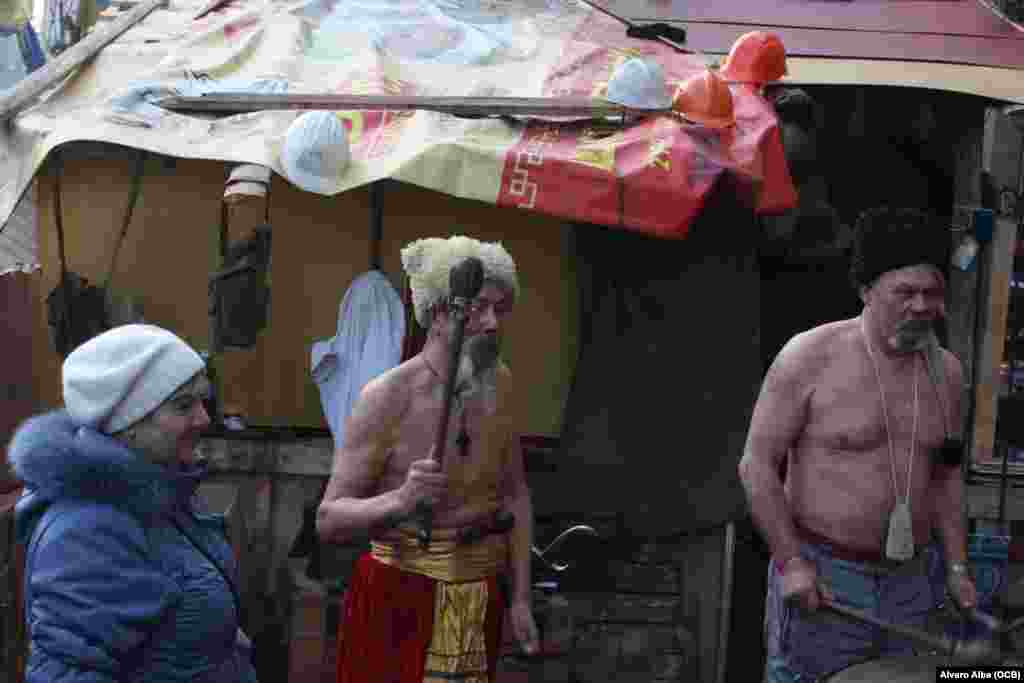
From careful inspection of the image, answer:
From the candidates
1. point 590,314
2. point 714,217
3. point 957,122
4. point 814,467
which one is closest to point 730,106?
point 714,217

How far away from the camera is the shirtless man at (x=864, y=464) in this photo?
4219 millimetres

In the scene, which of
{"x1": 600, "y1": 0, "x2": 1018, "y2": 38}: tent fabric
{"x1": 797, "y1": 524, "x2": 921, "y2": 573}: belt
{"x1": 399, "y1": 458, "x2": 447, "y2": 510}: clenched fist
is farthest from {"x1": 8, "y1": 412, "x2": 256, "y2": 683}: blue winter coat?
{"x1": 600, "y1": 0, "x2": 1018, "y2": 38}: tent fabric

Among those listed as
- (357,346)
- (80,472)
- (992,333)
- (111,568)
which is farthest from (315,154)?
(992,333)

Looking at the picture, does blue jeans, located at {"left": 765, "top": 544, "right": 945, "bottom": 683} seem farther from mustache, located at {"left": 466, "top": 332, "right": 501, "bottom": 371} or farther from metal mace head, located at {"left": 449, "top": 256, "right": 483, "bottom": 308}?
metal mace head, located at {"left": 449, "top": 256, "right": 483, "bottom": 308}

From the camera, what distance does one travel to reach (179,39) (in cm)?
688

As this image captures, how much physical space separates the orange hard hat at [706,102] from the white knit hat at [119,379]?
3.16 m

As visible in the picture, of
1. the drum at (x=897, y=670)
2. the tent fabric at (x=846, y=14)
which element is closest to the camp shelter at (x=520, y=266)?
the tent fabric at (x=846, y=14)

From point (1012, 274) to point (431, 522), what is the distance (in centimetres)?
346

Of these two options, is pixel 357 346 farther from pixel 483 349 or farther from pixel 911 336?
pixel 911 336

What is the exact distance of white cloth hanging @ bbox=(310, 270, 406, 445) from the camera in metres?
5.94

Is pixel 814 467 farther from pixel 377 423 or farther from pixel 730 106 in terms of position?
pixel 730 106

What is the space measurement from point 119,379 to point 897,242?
2229mm

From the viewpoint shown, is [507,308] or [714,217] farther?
[714,217]

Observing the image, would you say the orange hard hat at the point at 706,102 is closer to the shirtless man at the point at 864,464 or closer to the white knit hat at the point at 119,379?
the shirtless man at the point at 864,464
